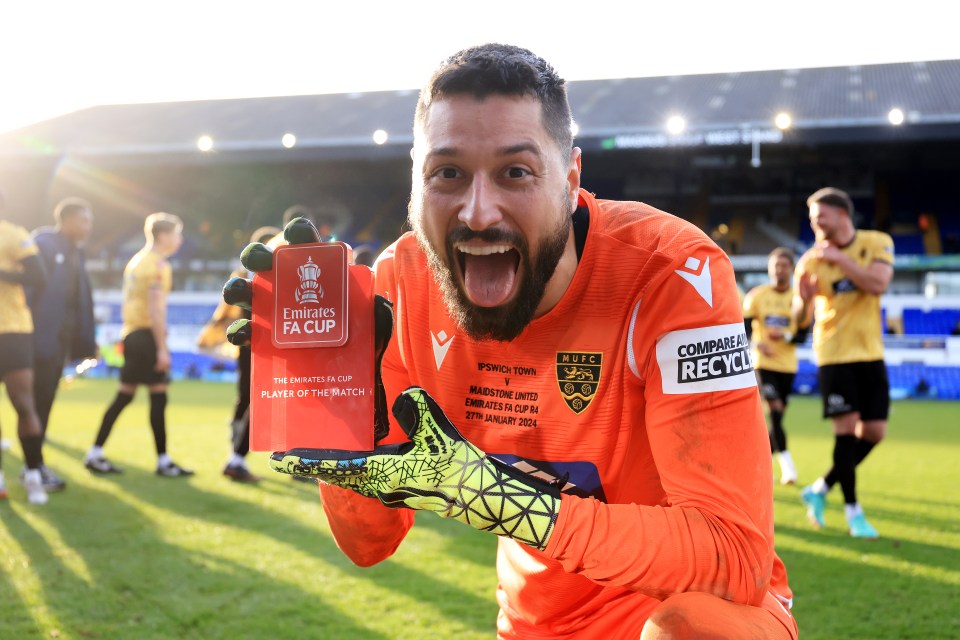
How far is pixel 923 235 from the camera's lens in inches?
991

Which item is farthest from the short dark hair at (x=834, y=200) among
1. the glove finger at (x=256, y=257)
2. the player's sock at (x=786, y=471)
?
the glove finger at (x=256, y=257)

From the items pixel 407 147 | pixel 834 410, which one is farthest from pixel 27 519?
pixel 407 147

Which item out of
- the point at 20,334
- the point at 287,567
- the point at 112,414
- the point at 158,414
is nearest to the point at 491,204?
the point at 287,567

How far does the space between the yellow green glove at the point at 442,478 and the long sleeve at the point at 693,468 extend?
0.07 m

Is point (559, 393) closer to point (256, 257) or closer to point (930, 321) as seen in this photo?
point (256, 257)

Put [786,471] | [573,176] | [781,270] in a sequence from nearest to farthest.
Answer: [573,176] → [786,471] → [781,270]

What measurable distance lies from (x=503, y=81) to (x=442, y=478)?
2.77 ft

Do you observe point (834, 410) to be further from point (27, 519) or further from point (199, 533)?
point (27, 519)

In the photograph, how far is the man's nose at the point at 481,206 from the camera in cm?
167

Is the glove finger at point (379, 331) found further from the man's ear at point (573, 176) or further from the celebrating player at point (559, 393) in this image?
the man's ear at point (573, 176)

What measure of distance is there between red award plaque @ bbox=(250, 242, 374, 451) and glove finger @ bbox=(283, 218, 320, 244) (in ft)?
0.08

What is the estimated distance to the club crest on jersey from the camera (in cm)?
191

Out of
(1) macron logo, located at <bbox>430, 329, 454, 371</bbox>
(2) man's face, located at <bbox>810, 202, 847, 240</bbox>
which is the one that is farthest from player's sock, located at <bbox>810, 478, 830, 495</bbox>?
(1) macron logo, located at <bbox>430, 329, 454, 371</bbox>

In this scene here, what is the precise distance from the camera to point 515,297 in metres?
1.80
